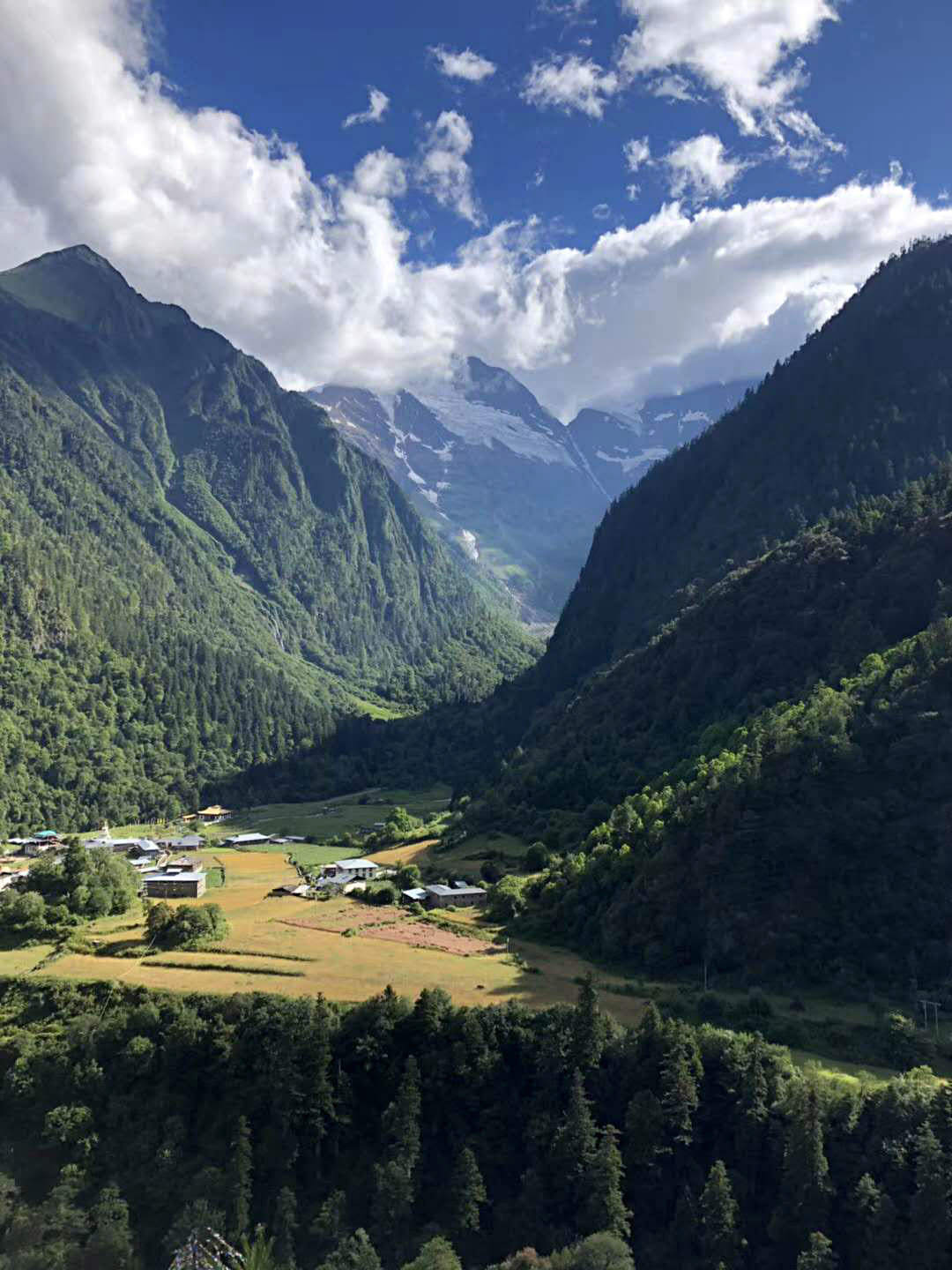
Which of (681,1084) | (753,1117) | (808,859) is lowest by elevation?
(753,1117)

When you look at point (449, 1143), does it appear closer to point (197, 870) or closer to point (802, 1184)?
point (802, 1184)

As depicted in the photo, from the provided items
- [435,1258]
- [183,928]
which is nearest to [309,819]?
[183,928]

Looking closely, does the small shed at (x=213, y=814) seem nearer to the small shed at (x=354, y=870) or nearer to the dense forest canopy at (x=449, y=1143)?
the small shed at (x=354, y=870)

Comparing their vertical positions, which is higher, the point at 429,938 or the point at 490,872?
the point at 490,872

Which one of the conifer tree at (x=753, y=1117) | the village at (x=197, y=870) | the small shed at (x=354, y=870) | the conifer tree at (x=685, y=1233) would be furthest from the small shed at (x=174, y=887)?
the conifer tree at (x=753, y=1117)

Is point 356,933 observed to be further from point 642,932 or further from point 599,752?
point 599,752

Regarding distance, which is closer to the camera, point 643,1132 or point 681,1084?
point 643,1132

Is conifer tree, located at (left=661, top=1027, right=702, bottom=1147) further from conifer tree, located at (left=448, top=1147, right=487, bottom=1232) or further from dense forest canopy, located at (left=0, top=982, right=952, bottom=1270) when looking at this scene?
conifer tree, located at (left=448, top=1147, right=487, bottom=1232)
